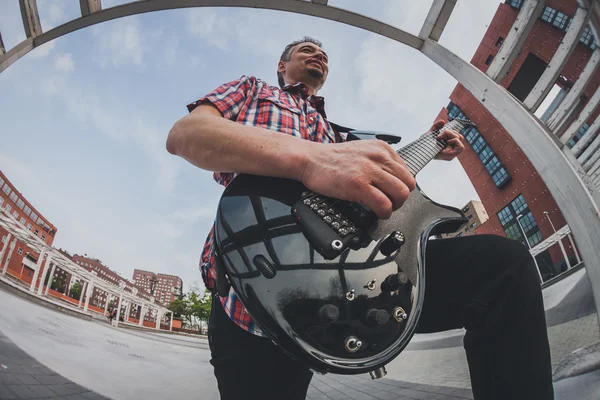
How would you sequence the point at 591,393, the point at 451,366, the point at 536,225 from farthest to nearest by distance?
the point at 536,225
the point at 451,366
the point at 591,393

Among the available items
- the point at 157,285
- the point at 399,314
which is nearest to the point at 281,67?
the point at 399,314

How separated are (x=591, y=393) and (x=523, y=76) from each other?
5.36 ft

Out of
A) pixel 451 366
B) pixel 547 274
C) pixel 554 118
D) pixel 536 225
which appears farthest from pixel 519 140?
pixel 451 366

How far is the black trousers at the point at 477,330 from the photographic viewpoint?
493 millimetres

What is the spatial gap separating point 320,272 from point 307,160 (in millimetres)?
206

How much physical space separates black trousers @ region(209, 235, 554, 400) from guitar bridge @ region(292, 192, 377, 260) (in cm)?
27

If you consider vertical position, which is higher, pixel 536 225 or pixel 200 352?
pixel 536 225

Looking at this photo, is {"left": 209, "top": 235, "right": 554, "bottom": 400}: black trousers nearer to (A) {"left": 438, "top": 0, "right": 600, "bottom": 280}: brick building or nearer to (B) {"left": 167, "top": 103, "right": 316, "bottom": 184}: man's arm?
(B) {"left": 167, "top": 103, "right": 316, "bottom": 184}: man's arm

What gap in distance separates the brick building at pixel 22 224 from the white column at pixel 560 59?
95.2 inches

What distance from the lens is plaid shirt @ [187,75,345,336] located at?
2.09 ft

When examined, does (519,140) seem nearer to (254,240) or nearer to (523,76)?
(523,76)

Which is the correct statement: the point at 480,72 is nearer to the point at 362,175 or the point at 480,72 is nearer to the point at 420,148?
the point at 420,148

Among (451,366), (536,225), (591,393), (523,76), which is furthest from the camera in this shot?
(523,76)

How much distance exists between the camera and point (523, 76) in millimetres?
1580
